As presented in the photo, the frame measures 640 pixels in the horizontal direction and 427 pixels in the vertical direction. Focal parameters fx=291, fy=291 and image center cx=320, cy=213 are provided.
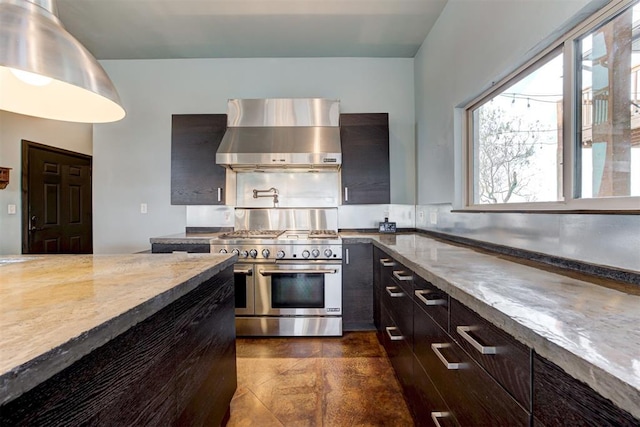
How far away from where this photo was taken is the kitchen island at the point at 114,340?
50 cm

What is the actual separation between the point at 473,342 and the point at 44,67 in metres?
1.52

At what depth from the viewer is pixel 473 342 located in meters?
0.84

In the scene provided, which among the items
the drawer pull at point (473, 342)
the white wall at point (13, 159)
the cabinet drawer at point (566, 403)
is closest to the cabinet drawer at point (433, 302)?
the drawer pull at point (473, 342)

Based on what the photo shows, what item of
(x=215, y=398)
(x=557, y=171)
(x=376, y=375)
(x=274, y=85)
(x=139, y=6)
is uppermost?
(x=139, y=6)

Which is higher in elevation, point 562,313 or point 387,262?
point 562,313

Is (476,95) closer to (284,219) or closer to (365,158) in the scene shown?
(365,158)

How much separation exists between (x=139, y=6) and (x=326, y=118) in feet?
5.96

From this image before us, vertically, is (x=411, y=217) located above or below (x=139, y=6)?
below

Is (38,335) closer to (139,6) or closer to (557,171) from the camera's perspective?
(557,171)

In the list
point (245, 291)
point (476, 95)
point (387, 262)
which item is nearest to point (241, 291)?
point (245, 291)

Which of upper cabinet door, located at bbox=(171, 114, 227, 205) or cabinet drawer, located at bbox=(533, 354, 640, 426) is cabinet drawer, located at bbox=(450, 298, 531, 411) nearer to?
cabinet drawer, located at bbox=(533, 354, 640, 426)

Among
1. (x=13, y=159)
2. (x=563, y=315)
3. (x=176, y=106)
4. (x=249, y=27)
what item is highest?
(x=249, y=27)

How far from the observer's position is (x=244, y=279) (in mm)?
2537

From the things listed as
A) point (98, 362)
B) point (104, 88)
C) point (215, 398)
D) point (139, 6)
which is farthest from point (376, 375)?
point (139, 6)
